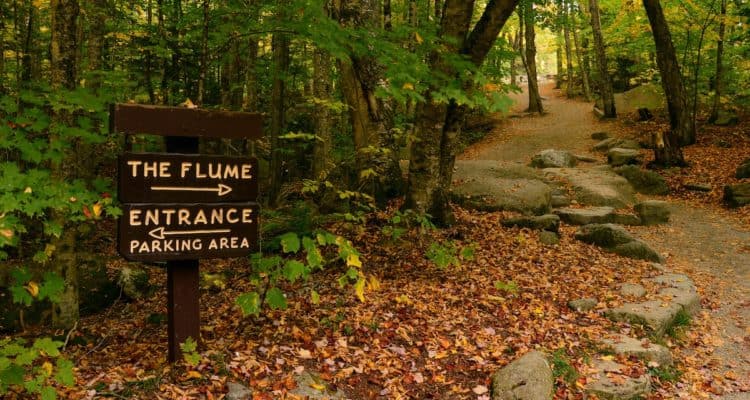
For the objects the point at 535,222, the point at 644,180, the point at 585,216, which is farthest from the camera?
the point at 644,180

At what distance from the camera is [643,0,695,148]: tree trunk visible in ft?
51.1

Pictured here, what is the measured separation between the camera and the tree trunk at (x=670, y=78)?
15.6 m

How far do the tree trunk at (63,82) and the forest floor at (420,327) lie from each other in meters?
0.57

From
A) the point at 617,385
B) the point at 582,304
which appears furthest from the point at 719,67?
the point at 617,385

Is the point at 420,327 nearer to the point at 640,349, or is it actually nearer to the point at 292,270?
the point at 292,270

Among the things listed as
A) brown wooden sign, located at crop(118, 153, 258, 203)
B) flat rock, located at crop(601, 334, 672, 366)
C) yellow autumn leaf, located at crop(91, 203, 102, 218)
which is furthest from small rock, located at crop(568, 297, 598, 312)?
yellow autumn leaf, located at crop(91, 203, 102, 218)

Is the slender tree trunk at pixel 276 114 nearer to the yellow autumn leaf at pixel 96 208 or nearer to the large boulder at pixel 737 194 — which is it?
the yellow autumn leaf at pixel 96 208

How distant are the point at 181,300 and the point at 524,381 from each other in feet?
10.4

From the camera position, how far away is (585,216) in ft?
37.1

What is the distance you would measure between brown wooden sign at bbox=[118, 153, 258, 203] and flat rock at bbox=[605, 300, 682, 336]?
5.03 meters

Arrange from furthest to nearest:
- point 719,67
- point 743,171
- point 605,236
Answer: point 719,67
point 743,171
point 605,236

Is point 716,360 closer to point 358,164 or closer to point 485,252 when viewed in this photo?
point 485,252

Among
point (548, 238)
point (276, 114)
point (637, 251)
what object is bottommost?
point (637, 251)

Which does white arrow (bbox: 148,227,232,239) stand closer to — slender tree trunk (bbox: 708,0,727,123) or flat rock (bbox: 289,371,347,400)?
flat rock (bbox: 289,371,347,400)
